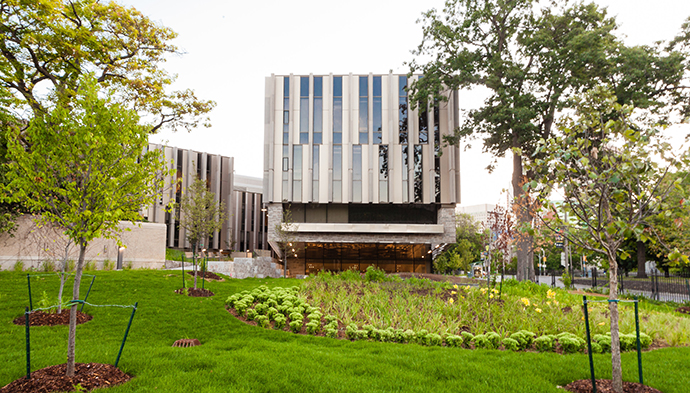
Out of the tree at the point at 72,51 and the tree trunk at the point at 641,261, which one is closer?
the tree at the point at 72,51

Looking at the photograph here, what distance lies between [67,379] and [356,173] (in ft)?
83.0

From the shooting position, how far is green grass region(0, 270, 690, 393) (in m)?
4.83

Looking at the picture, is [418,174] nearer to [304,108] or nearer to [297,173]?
[297,173]

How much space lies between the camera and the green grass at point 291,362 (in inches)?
190

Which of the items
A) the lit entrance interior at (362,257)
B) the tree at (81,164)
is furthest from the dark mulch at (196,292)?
the lit entrance interior at (362,257)

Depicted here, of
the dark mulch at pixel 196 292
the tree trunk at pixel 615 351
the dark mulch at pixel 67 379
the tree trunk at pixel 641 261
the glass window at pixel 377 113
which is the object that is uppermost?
the glass window at pixel 377 113

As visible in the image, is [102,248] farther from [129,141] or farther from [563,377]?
[563,377]

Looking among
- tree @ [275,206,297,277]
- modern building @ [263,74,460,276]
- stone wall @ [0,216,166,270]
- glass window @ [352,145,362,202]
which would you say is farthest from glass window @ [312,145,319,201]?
stone wall @ [0,216,166,270]

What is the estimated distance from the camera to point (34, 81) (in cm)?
1597

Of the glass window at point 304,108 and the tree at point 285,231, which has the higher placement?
the glass window at point 304,108

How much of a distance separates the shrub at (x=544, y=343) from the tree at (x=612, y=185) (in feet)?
7.26

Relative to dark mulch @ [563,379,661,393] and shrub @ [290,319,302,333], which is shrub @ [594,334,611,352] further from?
shrub @ [290,319,302,333]

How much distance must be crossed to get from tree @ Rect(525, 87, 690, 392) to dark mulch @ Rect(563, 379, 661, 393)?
0.68ft

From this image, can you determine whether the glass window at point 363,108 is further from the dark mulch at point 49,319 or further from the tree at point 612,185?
the tree at point 612,185
